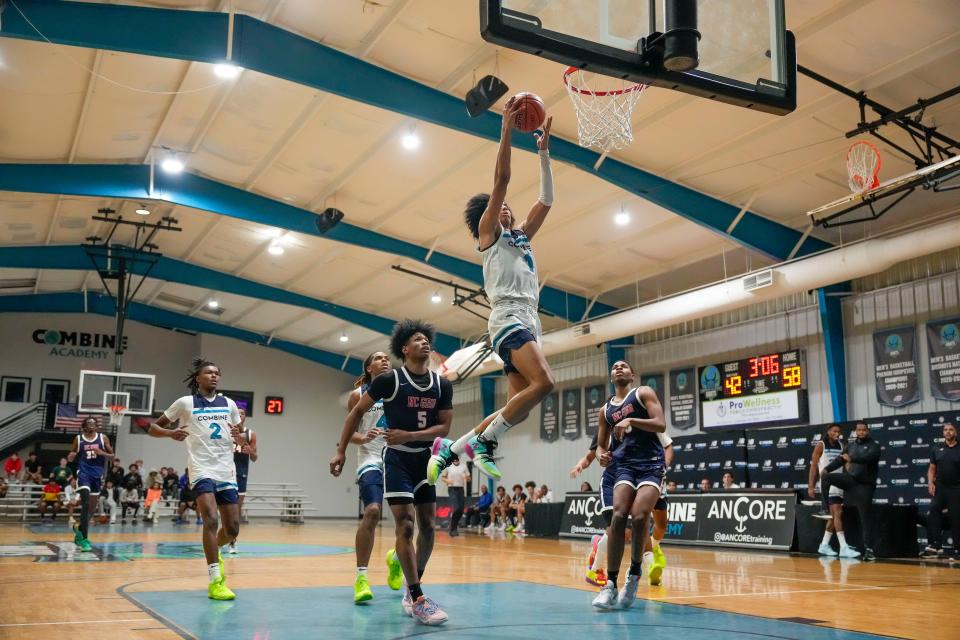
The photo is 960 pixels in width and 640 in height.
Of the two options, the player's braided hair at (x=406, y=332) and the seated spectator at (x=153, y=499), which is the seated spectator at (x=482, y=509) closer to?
the seated spectator at (x=153, y=499)

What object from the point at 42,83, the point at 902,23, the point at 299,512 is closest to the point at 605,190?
the point at 902,23

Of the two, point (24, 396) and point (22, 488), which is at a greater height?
point (24, 396)

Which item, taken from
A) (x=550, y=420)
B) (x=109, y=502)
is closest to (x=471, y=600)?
(x=550, y=420)

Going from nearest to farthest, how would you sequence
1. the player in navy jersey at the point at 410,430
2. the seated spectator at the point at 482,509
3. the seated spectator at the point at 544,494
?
the player in navy jersey at the point at 410,430
the seated spectator at the point at 544,494
the seated spectator at the point at 482,509

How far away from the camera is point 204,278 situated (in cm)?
2561

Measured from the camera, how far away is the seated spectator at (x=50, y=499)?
24.9 m

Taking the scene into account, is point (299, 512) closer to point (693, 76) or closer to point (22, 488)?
point (22, 488)

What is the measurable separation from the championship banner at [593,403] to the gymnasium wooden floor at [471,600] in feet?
40.7

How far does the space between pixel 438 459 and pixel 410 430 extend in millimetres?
558

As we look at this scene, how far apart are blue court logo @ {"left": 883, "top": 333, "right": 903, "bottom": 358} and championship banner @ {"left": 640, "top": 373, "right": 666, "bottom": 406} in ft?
21.5

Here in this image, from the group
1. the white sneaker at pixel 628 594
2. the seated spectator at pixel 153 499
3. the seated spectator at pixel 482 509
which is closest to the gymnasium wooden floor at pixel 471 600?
the white sneaker at pixel 628 594

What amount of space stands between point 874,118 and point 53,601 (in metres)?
12.5

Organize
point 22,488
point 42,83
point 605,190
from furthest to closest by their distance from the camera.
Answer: point 22,488, point 605,190, point 42,83

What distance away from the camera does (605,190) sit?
54.8 ft
